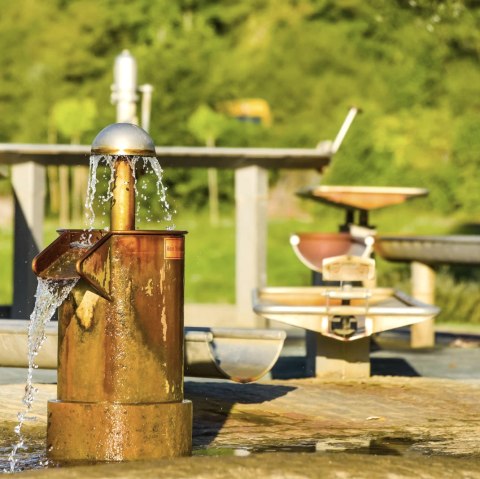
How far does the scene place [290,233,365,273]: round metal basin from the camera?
1528 centimetres

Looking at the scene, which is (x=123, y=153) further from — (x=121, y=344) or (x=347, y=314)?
(x=347, y=314)

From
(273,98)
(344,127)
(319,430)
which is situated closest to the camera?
(319,430)

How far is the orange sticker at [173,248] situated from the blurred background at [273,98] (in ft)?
51.7

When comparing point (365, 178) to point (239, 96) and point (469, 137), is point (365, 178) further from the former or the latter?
point (239, 96)

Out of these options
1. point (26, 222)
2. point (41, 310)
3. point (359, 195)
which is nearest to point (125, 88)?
point (26, 222)

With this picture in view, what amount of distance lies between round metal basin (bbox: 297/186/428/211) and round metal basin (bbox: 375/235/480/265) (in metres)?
0.52

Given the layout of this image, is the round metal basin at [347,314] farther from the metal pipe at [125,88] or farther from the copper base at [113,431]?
the metal pipe at [125,88]

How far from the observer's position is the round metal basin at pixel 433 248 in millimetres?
17328

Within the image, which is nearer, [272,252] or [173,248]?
[173,248]

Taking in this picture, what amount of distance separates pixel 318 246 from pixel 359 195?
67.1 inches

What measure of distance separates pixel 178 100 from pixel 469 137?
19113 millimetres

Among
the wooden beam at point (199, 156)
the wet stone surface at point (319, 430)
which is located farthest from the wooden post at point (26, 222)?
the wet stone surface at point (319, 430)

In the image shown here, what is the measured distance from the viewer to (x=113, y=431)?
343 inches

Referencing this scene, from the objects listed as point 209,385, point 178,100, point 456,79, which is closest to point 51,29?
point 178,100
